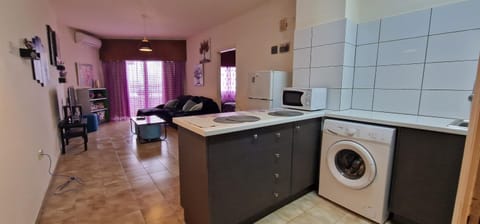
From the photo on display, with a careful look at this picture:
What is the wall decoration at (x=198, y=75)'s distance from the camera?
616 cm

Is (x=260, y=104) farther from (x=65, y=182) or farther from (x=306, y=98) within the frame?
(x=65, y=182)

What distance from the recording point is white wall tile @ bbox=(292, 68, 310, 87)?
2.77 meters

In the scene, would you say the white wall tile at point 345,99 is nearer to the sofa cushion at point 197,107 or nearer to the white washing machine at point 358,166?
the white washing machine at point 358,166

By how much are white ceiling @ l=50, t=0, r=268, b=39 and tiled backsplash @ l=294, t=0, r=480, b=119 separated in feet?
5.79

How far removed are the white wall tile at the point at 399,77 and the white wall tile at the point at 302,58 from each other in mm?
772

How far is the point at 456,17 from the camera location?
5.98ft

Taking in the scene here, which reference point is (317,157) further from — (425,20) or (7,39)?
(7,39)

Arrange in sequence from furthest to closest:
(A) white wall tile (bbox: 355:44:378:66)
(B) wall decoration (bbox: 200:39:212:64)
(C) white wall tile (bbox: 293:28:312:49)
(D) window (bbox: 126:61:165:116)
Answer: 1. (D) window (bbox: 126:61:165:116)
2. (B) wall decoration (bbox: 200:39:212:64)
3. (C) white wall tile (bbox: 293:28:312:49)
4. (A) white wall tile (bbox: 355:44:378:66)

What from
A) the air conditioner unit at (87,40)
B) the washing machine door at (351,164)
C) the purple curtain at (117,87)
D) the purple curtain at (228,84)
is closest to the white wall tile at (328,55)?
the washing machine door at (351,164)

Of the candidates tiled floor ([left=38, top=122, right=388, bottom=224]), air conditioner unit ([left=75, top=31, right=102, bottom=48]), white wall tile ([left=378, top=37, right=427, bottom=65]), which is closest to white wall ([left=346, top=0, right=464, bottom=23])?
white wall tile ([left=378, top=37, right=427, bottom=65])

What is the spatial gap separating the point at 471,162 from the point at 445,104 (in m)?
1.90

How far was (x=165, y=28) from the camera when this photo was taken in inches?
213

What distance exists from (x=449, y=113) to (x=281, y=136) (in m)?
1.47

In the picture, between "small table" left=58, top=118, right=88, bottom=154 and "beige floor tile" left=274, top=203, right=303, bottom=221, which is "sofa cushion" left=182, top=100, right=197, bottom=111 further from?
"beige floor tile" left=274, top=203, right=303, bottom=221
